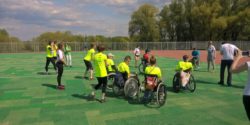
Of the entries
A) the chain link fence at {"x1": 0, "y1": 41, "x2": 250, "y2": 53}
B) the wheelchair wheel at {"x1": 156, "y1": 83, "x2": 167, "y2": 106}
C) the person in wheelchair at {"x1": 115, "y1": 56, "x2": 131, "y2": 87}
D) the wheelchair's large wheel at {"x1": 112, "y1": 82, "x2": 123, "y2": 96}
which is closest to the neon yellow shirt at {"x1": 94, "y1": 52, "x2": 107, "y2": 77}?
the person in wheelchair at {"x1": 115, "y1": 56, "x2": 131, "y2": 87}

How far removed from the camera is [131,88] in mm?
8156

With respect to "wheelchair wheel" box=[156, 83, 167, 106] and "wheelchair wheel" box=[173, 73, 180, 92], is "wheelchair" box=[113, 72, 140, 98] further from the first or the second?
"wheelchair wheel" box=[173, 73, 180, 92]

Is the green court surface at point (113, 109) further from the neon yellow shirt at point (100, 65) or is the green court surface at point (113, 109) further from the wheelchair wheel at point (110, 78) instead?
the neon yellow shirt at point (100, 65)

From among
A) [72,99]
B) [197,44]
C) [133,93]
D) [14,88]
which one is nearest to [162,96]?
[133,93]

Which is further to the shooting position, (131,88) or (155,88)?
(131,88)

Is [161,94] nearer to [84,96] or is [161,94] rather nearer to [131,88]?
[131,88]

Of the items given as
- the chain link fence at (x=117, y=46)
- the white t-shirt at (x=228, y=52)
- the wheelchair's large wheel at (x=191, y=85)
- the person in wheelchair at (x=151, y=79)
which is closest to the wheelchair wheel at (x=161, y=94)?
the person in wheelchair at (x=151, y=79)

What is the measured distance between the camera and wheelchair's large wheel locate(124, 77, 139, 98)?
8102 millimetres

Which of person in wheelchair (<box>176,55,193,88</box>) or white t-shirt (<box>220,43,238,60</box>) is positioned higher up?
white t-shirt (<box>220,43,238,60</box>)

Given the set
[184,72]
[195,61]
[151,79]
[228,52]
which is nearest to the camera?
[151,79]

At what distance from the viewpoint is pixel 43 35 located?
213 feet

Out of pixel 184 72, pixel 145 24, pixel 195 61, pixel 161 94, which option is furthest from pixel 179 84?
pixel 145 24

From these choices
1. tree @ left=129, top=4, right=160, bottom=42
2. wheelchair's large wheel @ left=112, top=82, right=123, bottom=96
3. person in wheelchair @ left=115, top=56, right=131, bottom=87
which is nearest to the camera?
person in wheelchair @ left=115, top=56, right=131, bottom=87

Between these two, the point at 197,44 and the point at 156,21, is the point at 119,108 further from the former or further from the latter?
the point at 156,21
